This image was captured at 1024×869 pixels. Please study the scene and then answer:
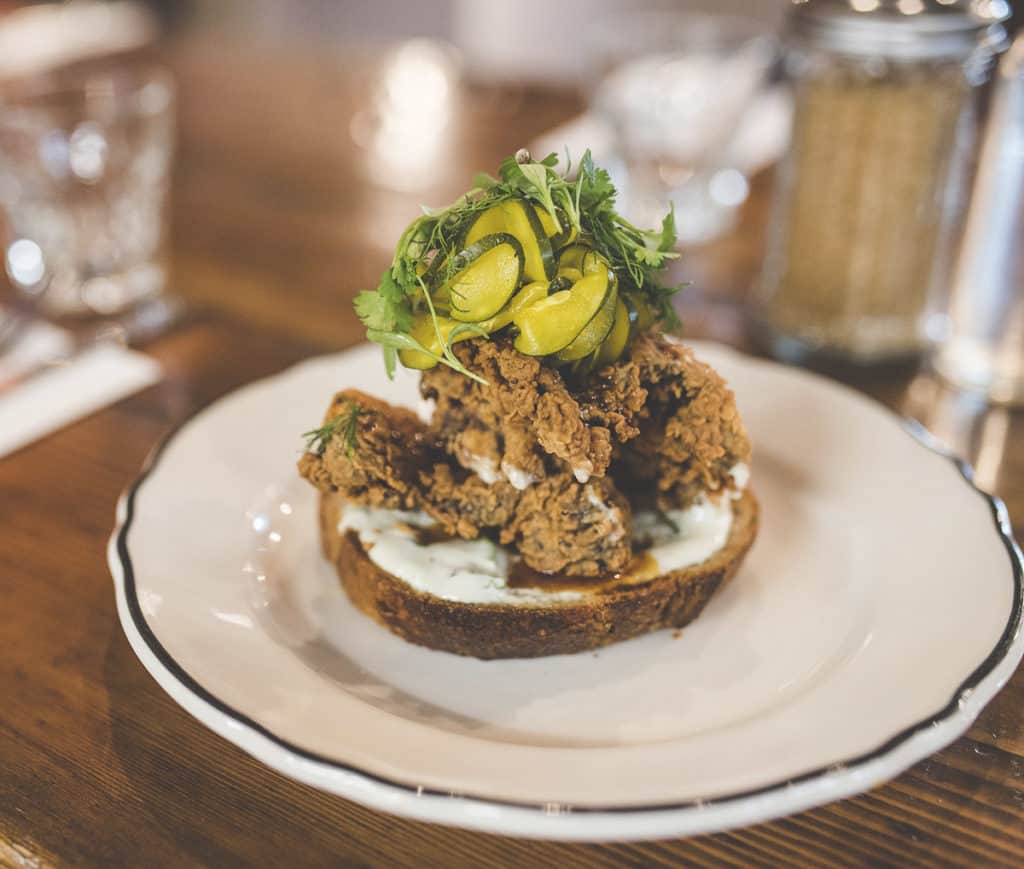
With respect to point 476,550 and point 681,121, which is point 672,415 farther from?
point 681,121

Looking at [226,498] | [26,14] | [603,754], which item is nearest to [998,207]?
[603,754]

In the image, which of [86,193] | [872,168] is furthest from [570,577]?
[86,193]

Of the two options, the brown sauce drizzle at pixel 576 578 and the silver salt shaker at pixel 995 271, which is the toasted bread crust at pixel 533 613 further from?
the silver salt shaker at pixel 995 271

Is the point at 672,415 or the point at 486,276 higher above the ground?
the point at 486,276

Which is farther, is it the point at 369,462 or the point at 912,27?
the point at 912,27

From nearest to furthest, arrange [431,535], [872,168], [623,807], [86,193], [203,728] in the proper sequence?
1. [623,807]
2. [203,728]
3. [431,535]
4. [872,168]
5. [86,193]

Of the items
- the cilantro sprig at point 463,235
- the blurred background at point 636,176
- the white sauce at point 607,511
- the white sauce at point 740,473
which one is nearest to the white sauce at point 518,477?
the white sauce at point 607,511

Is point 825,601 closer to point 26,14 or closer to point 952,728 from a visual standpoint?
point 952,728

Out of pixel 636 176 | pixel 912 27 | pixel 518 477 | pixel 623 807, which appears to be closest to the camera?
pixel 623 807
